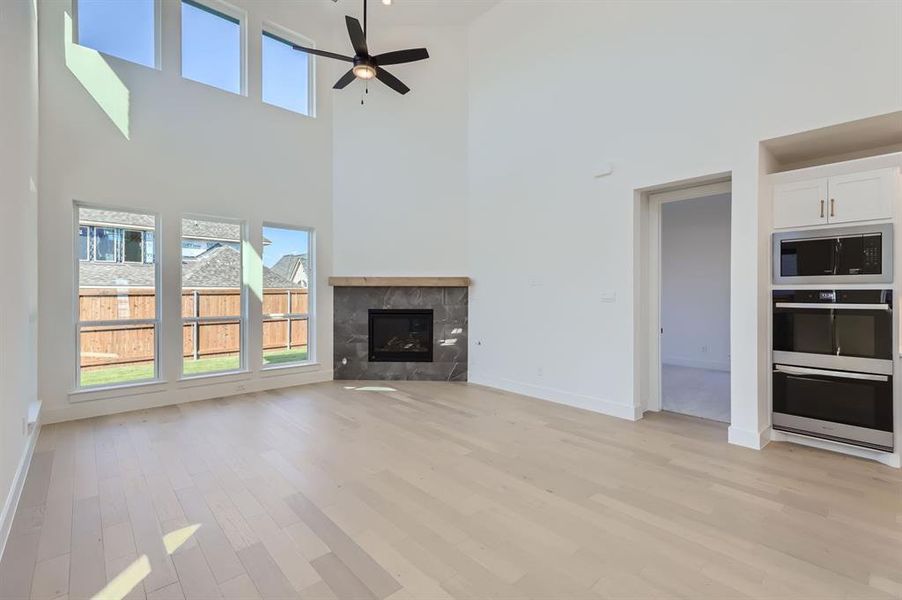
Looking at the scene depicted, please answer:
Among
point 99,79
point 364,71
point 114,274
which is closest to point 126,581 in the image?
point 114,274

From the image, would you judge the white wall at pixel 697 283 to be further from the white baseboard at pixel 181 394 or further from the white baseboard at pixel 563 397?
the white baseboard at pixel 181 394

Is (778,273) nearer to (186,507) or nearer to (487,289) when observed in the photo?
(487,289)

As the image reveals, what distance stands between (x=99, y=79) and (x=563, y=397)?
6324mm

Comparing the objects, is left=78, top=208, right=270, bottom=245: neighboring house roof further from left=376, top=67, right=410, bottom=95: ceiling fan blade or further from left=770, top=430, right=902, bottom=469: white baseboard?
left=770, top=430, right=902, bottom=469: white baseboard

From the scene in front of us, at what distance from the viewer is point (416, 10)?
589 centimetres

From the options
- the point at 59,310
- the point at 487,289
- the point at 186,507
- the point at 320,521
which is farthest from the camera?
the point at 487,289

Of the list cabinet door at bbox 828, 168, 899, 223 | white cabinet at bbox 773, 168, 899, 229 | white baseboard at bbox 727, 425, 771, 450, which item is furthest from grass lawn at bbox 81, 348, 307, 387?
cabinet door at bbox 828, 168, 899, 223

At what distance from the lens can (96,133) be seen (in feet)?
14.5

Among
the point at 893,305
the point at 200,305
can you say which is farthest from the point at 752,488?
the point at 200,305

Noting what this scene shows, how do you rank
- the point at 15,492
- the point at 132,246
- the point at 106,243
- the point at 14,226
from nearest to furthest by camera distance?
the point at 15,492 → the point at 14,226 → the point at 106,243 → the point at 132,246

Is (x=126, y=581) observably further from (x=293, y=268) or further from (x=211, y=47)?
(x=211, y=47)

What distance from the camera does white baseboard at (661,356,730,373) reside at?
7082 mm

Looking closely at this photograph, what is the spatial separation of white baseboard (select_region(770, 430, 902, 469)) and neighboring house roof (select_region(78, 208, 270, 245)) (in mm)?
6291

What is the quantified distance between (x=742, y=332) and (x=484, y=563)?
3.06 m
